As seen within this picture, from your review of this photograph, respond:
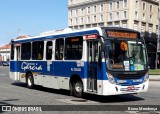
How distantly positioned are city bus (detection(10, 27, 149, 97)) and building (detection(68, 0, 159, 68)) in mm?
84838

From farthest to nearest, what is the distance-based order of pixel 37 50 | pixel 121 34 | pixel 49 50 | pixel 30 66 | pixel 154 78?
pixel 154 78, pixel 30 66, pixel 37 50, pixel 49 50, pixel 121 34

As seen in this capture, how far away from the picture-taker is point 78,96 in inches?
583

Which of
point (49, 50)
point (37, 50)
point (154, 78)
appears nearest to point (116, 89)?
point (49, 50)

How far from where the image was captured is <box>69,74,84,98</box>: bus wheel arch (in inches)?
574

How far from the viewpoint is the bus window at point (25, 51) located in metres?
19.4

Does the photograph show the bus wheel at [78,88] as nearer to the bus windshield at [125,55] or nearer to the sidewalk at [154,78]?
the bus windshield at [125,55]

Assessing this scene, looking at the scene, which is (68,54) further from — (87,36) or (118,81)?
(118,81)

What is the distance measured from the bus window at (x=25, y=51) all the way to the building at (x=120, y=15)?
81539mm

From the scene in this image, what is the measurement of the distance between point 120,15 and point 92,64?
94086 millimetres

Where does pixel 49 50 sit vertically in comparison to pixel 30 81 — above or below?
above

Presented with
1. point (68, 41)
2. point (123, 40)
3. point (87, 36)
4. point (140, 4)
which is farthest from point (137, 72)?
point (140, 4)

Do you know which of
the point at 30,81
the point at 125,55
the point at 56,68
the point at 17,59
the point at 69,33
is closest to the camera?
the point at 125,55

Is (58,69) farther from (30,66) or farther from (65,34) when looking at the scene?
(30,66)

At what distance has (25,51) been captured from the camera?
19906mm
